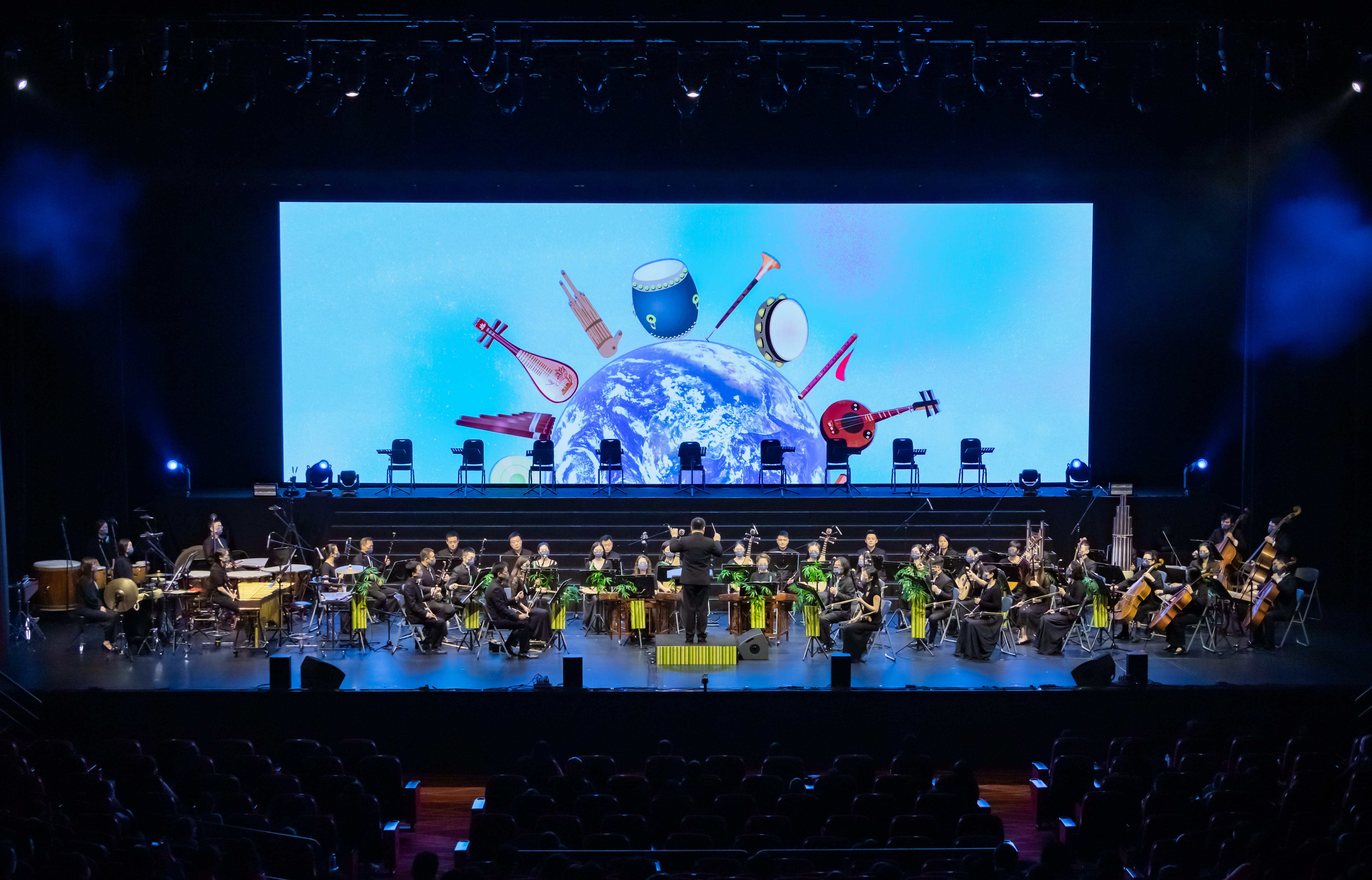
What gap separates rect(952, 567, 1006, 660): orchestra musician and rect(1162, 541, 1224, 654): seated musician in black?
2365 millimetres

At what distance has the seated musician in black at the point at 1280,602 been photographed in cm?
1614

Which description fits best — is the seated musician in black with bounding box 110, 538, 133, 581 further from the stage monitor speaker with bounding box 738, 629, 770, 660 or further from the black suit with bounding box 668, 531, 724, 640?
the stage monitor speaker with bounding box 738, 629, 770, 660

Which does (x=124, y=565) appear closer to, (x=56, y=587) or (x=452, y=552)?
(x=56, y=587)

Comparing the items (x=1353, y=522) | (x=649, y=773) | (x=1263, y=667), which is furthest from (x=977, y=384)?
(x=649, y=773)

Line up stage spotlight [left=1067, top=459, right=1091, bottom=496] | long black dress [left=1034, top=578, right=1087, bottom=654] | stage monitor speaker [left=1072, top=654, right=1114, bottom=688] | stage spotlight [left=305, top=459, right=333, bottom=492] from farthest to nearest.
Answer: stage spotlight [left=1067, top=459, right=1091, bottom=496], stage spotlight [left=305, top=459, right=333, bottom=492], long black dress [left=1034, top=578, right=1087, bottom=654], stage monitor speaker [left=1072, top=654, right=1114, bottom=688]

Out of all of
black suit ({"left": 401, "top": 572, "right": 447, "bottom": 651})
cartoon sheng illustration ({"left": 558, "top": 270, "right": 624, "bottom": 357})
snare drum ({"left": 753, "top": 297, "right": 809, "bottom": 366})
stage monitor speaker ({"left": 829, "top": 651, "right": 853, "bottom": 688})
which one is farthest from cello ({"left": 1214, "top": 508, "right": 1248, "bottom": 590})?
black suit ({"left": 401, "top": 572, "right": 447, "bottom": 651})

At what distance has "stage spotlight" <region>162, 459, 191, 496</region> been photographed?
69.3 feet

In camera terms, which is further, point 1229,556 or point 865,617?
point 1229,556

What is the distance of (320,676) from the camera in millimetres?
13031

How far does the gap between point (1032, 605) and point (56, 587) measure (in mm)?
14126

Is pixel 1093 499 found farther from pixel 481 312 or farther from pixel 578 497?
pixel 481 312

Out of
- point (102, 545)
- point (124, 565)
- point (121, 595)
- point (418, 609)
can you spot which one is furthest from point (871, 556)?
point (102, 545)

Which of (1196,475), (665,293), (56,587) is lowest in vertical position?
(56,587)

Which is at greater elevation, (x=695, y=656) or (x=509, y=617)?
(x=509, y=617)
